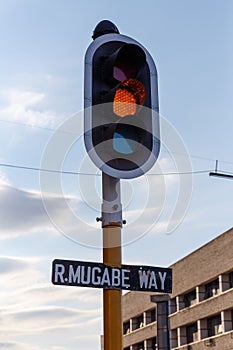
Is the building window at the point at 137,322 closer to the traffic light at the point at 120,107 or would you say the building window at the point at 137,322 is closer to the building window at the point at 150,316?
the building window at the point at 150,316

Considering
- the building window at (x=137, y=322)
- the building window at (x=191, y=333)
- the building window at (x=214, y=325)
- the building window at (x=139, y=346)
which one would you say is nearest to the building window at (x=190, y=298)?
the building window at (x=191, y=333)

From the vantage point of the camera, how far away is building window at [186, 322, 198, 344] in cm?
4367

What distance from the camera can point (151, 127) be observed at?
4609 millimetres

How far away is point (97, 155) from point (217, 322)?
123ft

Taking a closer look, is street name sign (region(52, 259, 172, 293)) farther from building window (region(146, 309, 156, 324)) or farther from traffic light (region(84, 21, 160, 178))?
building window (region(146, 309, 156, 324))

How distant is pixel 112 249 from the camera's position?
460cm

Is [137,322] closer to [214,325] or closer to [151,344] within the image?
[151,344]

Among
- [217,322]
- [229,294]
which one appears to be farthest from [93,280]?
[217,322]

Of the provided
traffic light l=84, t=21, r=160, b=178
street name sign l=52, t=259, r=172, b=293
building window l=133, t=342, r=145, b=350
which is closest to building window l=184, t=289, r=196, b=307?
building window l=133, t=342, r=145, b=350

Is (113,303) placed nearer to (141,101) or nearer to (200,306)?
(141,101)

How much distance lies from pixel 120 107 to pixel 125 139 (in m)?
0.23

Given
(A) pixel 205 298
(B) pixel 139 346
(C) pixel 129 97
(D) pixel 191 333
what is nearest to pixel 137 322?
(B) pixel 139 346

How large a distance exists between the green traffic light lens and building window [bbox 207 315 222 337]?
1441 inches

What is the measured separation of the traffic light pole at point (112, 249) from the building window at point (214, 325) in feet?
119
